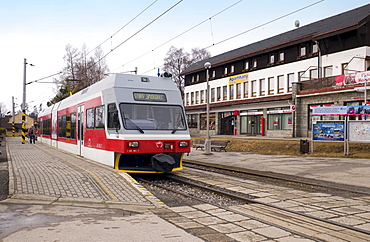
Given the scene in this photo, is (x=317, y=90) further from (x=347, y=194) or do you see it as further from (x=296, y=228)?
(x=296, y=228)

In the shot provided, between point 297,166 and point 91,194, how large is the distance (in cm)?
992

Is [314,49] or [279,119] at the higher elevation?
[314,49]

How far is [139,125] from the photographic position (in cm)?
1120

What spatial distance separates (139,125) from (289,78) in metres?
28.8

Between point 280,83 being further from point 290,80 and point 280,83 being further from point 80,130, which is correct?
point 80,130

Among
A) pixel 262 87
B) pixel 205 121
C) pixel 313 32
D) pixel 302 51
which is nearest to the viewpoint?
pixel 313 32

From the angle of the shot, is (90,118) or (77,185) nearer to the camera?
(77,185)

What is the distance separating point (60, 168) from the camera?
37.4ft

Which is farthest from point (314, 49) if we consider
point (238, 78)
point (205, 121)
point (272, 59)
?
point (205, 121)

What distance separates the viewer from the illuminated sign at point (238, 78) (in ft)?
143

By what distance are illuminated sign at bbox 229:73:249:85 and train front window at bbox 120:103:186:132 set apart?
3249 centimetres

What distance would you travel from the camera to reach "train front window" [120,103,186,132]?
11203 mm

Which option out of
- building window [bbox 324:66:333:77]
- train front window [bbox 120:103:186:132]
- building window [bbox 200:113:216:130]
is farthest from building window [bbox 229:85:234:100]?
train front window [bbox 120:103:186:132]

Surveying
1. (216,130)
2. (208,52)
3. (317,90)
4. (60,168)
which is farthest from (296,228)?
(208,52)
